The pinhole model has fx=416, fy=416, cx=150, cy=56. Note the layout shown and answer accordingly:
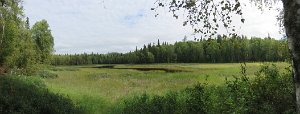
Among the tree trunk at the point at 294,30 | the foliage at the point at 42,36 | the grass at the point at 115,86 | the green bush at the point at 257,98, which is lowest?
the grass at the point at 115,86

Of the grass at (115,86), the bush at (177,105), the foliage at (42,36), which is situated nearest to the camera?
the bush at (177,105)

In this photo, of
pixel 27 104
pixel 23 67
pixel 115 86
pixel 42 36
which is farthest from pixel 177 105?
pixel 42 36

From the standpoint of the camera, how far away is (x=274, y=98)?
12453 mm

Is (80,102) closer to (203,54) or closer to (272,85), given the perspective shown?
(272,85)

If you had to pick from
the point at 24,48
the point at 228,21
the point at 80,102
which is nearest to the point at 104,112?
the point at 80,102

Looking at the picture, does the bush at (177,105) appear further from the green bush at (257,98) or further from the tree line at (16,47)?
the tree line at (16,47)

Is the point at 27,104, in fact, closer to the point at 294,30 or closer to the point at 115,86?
the point at 294,30

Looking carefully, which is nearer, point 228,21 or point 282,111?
point 228,21

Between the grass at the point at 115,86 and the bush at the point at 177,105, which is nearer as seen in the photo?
the bush at the point at 177,105

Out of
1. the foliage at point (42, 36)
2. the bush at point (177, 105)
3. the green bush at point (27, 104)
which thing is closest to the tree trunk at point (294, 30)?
the bush at point (177, 105)

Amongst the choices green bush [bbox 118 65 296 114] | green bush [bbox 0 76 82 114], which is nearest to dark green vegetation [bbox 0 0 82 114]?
green bush [bbox 0 76 82 114]

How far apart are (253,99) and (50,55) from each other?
71.0m

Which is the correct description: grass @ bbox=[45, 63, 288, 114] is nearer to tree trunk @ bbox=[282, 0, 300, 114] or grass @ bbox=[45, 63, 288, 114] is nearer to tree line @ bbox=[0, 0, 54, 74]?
tree line @ bbox=[0, 0, 54, 74]

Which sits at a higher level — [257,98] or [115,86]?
[257,98]
